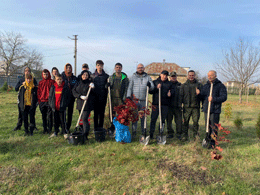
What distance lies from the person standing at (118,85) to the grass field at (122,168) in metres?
1.18

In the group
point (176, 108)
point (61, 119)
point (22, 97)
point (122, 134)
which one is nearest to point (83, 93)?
point (61, 119)

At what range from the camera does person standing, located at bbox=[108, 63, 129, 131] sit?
548cm

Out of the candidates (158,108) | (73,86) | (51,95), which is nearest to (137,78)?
(158,108)

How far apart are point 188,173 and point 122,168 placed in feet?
4.13

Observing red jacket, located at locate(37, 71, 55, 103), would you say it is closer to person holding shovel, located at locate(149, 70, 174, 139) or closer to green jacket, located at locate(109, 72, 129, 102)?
green jacket, located at locate(109, 72, 129, 102)

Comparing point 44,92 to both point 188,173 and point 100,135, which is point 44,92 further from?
point 188,173

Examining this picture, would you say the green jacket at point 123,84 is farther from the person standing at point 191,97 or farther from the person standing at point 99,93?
the person standing at point 191,97

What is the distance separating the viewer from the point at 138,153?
15.1ft

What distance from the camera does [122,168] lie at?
3.84 meters

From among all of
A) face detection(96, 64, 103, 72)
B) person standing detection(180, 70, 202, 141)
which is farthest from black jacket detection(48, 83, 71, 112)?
person standing detection(180, 70, 202, 141)

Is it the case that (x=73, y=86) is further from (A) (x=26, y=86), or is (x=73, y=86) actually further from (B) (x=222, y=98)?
(B) (x=222, y=98)

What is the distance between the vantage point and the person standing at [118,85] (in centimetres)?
548

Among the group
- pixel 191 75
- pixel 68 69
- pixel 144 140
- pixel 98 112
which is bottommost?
pixel 144 140

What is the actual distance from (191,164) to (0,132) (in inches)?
220
